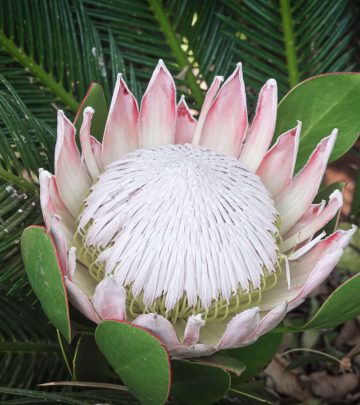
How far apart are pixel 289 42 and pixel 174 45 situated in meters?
0.32

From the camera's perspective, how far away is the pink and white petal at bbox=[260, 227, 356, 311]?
115 cm

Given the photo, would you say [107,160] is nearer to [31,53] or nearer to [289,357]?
[31,53]

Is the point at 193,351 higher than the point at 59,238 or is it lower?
lower

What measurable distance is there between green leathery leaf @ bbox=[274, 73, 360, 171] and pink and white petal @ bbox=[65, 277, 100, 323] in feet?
1.94

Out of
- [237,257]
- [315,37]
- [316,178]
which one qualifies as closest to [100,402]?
[237,257]

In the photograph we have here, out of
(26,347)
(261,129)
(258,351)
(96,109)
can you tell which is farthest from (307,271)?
(26,347)

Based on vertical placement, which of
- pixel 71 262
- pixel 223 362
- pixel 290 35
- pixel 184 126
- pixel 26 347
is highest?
pixel 290 35

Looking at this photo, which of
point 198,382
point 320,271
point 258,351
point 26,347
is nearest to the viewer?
point 320,271

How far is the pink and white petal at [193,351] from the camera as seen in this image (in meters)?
1.14

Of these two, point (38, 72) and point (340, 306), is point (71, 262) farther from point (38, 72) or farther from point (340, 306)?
point (38, 72)

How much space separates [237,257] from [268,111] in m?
0.33

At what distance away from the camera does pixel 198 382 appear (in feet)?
4.21

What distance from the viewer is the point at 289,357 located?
1759mm

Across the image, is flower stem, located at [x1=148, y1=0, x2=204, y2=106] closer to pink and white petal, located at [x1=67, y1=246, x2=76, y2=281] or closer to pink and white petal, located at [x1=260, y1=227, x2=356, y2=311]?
pink and white petal, located at [x1=260, y1=227, x2=356, y2=311]
